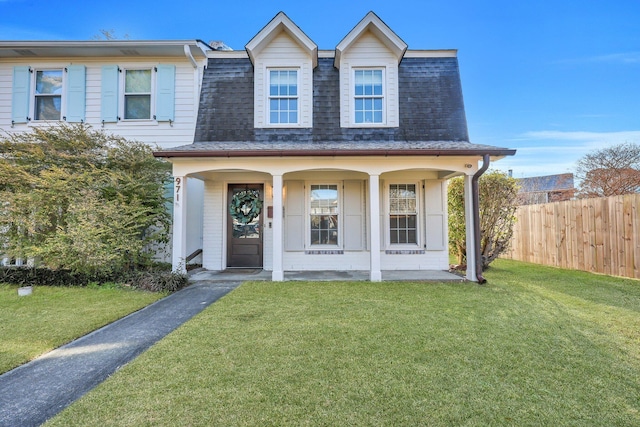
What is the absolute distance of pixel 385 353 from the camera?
3137 millimetres

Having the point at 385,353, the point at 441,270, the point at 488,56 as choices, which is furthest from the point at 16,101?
the point at 488,56

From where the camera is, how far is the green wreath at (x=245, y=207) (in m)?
8.14

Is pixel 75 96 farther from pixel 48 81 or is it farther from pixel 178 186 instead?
pixel 178 186

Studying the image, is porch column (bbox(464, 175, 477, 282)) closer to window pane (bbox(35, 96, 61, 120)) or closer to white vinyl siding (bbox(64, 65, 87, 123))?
white vinyl siding (bbox(64, 65, 87, 123))

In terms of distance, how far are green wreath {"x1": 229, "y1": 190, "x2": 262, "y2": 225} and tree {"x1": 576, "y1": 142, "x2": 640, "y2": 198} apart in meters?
15.2

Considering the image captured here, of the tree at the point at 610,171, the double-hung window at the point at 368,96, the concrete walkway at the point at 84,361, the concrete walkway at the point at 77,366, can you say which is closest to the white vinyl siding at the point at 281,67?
the double-hung window at the point at 368,96

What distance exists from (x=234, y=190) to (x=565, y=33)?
46.1ft

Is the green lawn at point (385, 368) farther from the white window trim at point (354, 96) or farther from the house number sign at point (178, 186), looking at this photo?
the white window trim at point (354, 96)

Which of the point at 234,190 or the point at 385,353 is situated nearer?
the point at 385,353

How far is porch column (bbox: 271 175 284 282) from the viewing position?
6.59 metres

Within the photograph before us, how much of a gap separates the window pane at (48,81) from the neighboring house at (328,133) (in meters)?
4.31

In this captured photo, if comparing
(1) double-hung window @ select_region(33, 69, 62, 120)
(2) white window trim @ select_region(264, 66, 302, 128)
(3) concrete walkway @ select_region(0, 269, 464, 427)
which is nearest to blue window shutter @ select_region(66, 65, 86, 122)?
(1) double-hung window @ select_region(33, 69, 62, 120)

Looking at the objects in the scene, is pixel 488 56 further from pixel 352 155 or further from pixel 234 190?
pixel 234 190

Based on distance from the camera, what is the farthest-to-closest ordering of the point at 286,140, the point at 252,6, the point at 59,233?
the point at 252,6 → the point at 286,140 → the point at 59,233
